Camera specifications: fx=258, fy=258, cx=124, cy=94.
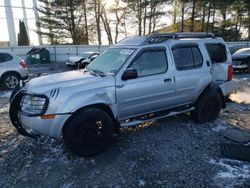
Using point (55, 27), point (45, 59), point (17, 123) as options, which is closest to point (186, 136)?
point (17, 123)

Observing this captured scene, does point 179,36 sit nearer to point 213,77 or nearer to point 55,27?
point 213,77

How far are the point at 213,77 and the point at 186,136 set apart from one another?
145 centimetres

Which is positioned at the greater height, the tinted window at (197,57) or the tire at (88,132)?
the tinted window at (197,57)

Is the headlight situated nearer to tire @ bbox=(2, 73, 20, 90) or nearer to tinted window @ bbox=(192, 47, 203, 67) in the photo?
tinted window @ bbox=(192, 47, 203, 67)

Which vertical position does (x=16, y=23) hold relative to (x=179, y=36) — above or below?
above

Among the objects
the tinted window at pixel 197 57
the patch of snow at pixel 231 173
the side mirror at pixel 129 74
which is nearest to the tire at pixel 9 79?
the side mirror at pixel 129 74

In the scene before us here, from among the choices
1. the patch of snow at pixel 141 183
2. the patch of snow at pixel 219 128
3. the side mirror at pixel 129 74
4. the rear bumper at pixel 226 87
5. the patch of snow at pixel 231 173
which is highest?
the side mirror at pixel 129 74

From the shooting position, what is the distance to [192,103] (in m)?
5.43

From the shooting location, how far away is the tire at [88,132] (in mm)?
3971

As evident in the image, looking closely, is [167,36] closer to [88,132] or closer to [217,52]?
[217,52]

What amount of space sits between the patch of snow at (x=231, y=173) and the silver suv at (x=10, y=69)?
28.2 feet

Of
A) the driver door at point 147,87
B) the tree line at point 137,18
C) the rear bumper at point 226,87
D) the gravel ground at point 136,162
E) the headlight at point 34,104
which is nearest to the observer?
the gravel ground at point 136,162

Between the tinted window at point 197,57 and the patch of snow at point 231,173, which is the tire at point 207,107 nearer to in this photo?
the tinted window at point 197,57

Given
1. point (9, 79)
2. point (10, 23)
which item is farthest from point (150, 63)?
point (10, 23)
